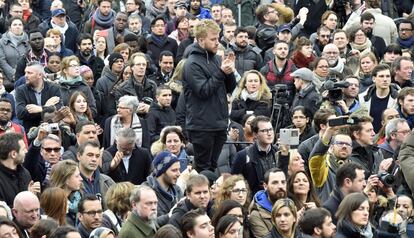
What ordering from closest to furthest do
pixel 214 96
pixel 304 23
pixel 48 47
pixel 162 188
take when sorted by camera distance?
1. pixel 162 188
2. pixel 214 96
3. pixel 48 47
4. pixel 304 23

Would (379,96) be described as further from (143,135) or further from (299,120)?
(143,135)

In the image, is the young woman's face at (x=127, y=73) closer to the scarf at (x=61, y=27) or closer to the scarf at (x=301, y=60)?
the scarf at (x=301, y=60)

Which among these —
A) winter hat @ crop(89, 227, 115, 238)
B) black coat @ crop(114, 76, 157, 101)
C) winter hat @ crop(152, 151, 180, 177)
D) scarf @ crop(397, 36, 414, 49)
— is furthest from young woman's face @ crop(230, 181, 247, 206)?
scarf @ crop(397, 36, 414, 49)

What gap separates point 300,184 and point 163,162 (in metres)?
1.29

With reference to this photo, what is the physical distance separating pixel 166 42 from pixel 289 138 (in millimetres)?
6532

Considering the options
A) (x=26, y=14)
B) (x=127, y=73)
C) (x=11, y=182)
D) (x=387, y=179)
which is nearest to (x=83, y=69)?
(x=127, y=73)

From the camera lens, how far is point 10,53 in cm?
2020

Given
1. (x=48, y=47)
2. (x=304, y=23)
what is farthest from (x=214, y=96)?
(x=304, y=23)

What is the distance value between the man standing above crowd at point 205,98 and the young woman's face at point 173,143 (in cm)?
25

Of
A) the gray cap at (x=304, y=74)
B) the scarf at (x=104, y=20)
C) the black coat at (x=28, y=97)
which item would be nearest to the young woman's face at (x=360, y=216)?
the gray cap at (x=304, y=74)

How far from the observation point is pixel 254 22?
23031mm

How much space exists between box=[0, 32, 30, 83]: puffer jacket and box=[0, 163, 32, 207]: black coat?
6.17 m

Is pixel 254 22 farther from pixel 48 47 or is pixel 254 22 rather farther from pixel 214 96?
pixel 214 96

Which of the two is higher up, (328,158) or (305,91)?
(328,158)
